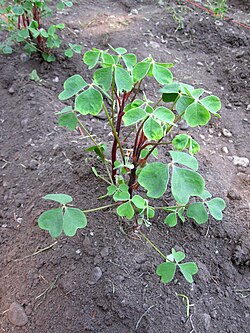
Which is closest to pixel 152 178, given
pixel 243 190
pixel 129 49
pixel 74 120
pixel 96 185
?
pixel 74 120

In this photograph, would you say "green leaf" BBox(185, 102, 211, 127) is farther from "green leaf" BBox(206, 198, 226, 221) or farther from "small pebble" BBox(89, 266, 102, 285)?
"small pebble" BBox(89, 266, 102, 285)

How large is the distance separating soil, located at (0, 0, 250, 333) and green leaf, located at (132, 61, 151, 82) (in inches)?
20.7

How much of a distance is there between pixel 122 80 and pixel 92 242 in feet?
1.93

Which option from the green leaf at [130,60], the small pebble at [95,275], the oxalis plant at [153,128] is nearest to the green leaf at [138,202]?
the oxalis plant at [153,128]

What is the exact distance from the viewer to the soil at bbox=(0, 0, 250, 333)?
1.38 m

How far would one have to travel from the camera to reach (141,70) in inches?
49.7

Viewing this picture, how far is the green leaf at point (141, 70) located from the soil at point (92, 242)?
526mm

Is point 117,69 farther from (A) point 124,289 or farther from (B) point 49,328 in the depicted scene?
(B) point 49,328

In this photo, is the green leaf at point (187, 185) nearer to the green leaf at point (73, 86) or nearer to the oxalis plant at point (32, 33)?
the green leaf at point (73, 86)

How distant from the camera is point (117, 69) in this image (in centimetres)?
124

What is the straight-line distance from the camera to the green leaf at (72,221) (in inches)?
47.1

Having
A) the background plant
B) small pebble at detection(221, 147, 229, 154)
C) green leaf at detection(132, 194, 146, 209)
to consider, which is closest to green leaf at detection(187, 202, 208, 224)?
green leaf at detection(132, 194, 146, 209)

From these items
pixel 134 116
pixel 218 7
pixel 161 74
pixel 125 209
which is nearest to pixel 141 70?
pixel 161 74

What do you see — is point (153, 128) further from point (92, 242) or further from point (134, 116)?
point (92, 242)
